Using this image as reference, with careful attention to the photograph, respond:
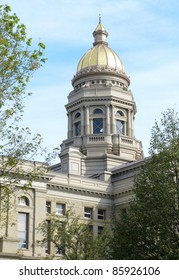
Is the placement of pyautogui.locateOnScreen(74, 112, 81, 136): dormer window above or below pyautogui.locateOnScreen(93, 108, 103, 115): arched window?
below

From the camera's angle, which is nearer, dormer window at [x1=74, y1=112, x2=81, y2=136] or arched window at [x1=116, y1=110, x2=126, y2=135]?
arched window at [x1=116, y1=110, x2=126, y2=135]

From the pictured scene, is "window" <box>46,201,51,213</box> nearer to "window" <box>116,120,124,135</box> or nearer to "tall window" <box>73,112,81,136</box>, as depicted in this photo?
"tall window" <box>73,112,81,136</box>

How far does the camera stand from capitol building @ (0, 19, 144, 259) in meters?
70.2

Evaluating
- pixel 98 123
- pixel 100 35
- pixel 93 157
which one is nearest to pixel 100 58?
pixel 100 35

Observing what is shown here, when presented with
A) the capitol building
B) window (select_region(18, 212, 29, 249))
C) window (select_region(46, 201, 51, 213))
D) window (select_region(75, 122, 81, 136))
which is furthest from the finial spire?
window (select_region(18, 212, 29, 249))

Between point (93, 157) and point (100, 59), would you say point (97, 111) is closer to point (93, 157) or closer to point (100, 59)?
point (93, 157)

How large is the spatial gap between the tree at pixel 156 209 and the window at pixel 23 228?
19849 mm

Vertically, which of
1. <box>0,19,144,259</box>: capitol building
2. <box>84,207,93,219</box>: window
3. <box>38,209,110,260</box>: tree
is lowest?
<box>38,209,110,260</box>: tree

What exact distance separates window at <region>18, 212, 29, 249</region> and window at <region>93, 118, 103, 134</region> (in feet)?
95.5

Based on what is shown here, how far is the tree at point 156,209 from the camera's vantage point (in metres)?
47.9

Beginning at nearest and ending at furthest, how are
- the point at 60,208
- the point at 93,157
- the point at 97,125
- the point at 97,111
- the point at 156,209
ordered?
the point at 156,209 → the point at 60,208 → the point at 93,157 → the point at 97,125 → the point at 97,111

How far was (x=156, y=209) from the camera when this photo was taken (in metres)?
48.5

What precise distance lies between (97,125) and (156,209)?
160 feet

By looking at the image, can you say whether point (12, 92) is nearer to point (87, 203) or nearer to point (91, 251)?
point (91, 251)
